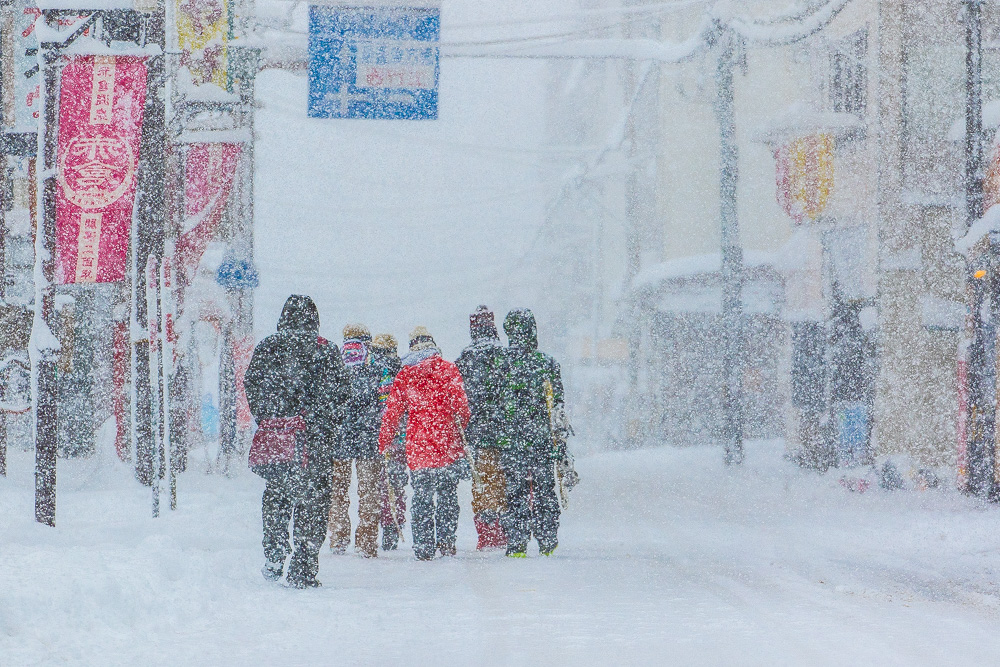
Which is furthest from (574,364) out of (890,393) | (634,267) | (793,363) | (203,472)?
(203,472)

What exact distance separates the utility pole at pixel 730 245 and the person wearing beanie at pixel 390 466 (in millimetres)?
13395

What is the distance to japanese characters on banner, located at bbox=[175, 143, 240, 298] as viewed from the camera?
58.4 feet

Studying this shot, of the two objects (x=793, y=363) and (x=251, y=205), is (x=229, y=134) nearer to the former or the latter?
(x=251, y=205)

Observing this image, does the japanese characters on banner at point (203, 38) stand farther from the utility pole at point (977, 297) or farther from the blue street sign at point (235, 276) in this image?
the utility pole at point (977, 297)

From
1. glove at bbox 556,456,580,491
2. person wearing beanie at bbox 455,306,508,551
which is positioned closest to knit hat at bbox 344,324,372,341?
person wearing beanie at bbox 455,306,508,551

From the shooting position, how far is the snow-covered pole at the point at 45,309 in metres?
10.1

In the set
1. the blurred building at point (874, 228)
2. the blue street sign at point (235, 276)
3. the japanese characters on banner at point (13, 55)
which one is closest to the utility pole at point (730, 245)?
the blurred building at point (874, 228)

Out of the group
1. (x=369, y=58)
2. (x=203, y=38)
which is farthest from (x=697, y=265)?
(x=203, y=38)

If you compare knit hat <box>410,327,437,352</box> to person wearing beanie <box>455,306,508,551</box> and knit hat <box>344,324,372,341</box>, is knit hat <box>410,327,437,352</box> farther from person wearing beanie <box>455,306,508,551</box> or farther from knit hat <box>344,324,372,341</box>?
knit hat <box>344,324,372,341</box>

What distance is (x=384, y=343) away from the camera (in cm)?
977

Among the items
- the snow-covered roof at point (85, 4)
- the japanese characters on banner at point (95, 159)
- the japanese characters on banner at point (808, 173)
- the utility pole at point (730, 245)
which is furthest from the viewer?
the utility pole at point (730, 245)

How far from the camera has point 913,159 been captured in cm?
2097

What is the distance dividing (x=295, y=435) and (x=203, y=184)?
11.4 meters

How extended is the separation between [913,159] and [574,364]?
28568 millimetres
